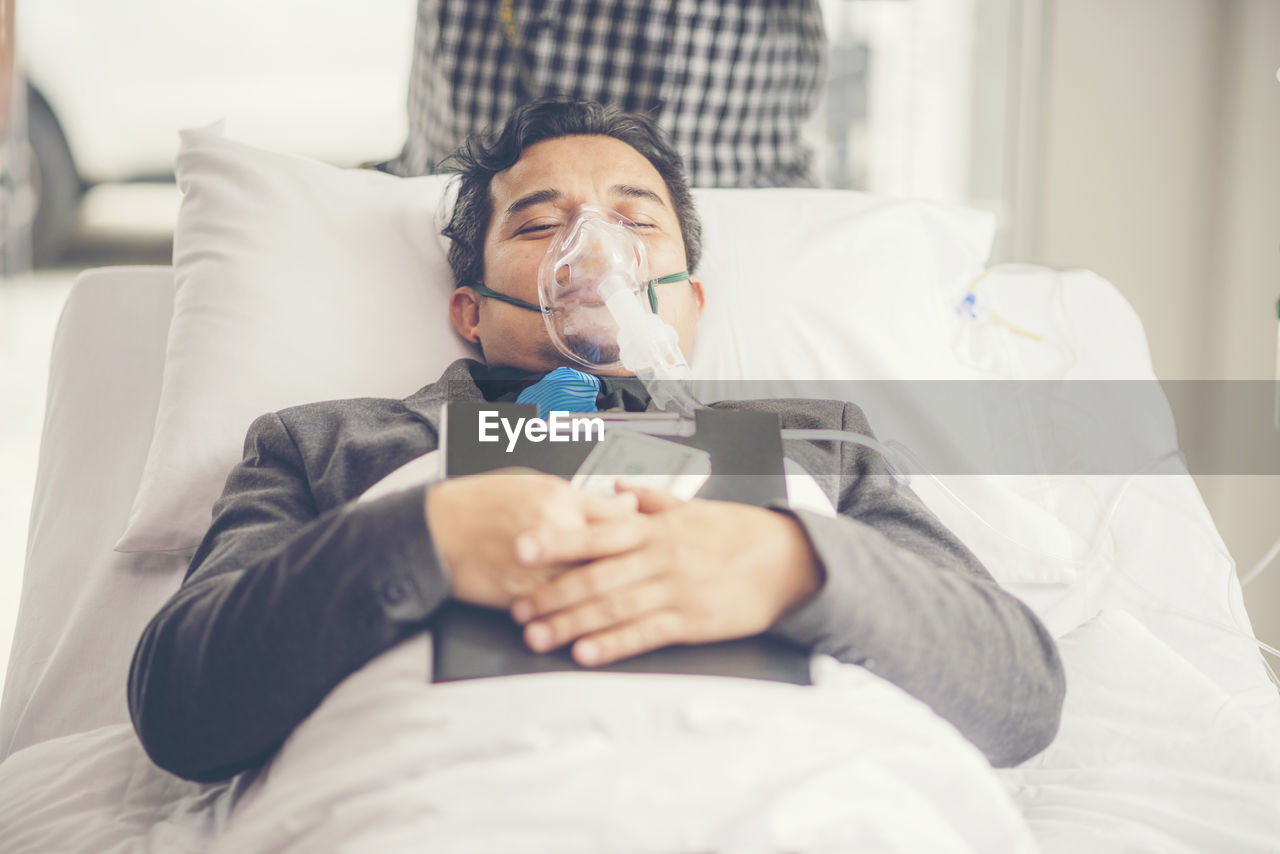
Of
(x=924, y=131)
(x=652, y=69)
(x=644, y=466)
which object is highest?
(x=652, y=69)

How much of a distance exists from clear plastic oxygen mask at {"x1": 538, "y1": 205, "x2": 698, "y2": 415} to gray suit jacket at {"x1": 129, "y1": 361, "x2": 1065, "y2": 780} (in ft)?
1.14

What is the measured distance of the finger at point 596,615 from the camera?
0.78 metres

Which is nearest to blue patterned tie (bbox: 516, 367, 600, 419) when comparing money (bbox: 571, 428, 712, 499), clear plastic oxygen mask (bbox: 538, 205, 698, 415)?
clear plastic oxygen mask (bbox: 538, 205, 698, 415)

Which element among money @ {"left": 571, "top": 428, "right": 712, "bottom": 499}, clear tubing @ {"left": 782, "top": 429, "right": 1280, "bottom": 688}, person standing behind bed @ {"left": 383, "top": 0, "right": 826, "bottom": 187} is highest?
person standing behind bed @ {"left": 383, "top": 0, "right": 826, "bottom": 187}

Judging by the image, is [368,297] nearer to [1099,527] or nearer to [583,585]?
[583,585]

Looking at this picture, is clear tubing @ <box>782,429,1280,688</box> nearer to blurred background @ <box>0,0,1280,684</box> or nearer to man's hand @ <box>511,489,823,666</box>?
man's hand @ <box>511,489,823,666</box>

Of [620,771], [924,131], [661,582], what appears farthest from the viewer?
[924,131]

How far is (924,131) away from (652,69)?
186 centimetres

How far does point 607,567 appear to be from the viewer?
2.59 ft

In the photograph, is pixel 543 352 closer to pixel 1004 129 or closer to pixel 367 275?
pixel 367 275

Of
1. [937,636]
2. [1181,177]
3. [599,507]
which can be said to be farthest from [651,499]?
[1181,177]

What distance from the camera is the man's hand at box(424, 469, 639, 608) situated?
79cm

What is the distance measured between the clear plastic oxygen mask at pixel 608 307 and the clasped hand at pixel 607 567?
0.43 m

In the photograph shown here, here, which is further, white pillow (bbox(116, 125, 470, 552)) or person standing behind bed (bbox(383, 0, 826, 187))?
person standing behind bed (bbox(383, 0, 826, 187))
